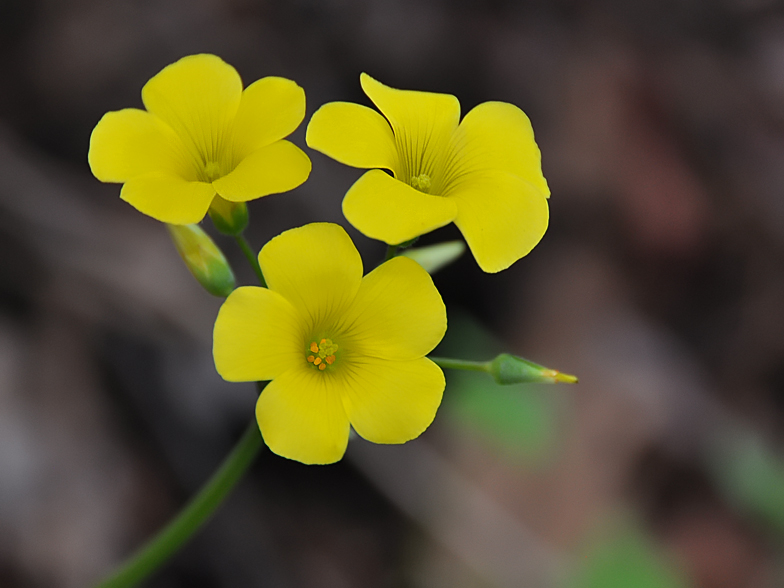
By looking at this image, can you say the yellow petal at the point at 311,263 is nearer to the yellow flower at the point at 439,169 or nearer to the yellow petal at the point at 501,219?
the yellow flower at the point at 439,169

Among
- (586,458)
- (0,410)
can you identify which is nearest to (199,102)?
(0,410)

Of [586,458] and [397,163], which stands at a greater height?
[397,163]

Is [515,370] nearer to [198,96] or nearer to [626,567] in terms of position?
[198,96]

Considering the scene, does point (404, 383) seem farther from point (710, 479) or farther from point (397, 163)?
point (710, 479)

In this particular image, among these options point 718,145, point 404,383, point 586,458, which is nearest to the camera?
point 404,383

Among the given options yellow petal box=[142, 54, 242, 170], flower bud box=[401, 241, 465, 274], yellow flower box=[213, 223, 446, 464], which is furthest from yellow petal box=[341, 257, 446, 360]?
yellow petal box=[142, 54, 242, 170]

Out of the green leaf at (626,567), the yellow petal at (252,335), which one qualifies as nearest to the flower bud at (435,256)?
the yellow petal at (252,335)
